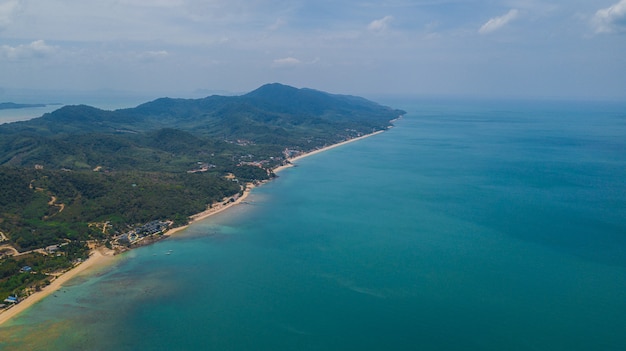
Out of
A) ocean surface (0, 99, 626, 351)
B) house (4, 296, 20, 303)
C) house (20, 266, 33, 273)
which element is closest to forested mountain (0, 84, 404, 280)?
house (20, 266, 33, 273)

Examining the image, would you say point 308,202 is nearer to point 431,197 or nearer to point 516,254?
point 431,197

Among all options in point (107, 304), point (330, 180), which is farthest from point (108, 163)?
point (107, 304)

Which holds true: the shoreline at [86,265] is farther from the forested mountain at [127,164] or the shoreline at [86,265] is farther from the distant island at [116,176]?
the forested mountain at [127,164]

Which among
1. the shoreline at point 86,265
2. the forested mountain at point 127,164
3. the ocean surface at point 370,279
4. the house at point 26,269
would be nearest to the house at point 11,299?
the shoreline at point 86,265

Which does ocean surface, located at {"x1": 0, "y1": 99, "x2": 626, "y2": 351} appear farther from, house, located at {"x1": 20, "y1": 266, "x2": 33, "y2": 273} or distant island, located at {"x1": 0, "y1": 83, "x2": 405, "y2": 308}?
house, located at {"x1": 20, "y1": 266, "x2": 33, "y2": 273}

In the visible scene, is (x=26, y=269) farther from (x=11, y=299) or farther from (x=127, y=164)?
(x=127, y=164)

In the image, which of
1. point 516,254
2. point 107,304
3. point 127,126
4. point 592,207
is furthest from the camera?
point 127,126
